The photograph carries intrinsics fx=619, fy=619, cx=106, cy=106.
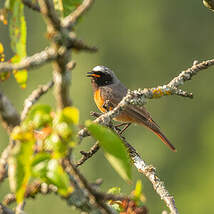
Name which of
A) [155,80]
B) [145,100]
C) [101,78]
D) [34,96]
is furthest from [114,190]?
[155,80]

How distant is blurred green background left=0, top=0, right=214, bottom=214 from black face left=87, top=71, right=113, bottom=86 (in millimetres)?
17179

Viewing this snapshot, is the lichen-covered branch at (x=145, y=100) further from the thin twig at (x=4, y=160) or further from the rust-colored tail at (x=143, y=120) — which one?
the rust-colored tail at (x=143, y=120)

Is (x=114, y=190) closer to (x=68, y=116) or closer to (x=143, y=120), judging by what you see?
(x=68, y=116)

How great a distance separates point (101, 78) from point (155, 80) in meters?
27.3

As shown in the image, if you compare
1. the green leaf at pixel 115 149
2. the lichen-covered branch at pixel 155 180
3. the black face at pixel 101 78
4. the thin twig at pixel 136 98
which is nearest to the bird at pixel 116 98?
the black face at pixel 101 78

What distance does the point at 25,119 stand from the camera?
1.79 m

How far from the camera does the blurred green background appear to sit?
98.1ft

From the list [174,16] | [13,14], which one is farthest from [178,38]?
[13,14]

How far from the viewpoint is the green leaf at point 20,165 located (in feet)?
5.61

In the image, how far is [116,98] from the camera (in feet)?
21.5

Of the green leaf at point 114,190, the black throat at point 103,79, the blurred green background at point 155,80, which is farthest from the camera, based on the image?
the blurred green background at point 155,80

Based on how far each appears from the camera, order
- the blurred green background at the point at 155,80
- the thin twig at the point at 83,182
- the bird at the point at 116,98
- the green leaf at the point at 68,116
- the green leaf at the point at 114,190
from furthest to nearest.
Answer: the blurred green background at the point at 155,80 < the bird at the point at 116,98 < the green leaf at the point at 114,190 < the thin twig at the point at 83,182 < the green leaf at the point at 68,116

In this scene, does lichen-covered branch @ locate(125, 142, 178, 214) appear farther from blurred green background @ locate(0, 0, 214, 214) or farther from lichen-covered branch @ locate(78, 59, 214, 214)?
blurred green background @ locate(0, 0, 214, 214)

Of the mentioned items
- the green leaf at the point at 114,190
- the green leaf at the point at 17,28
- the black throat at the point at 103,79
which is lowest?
the green leaf at the point at 114,190
